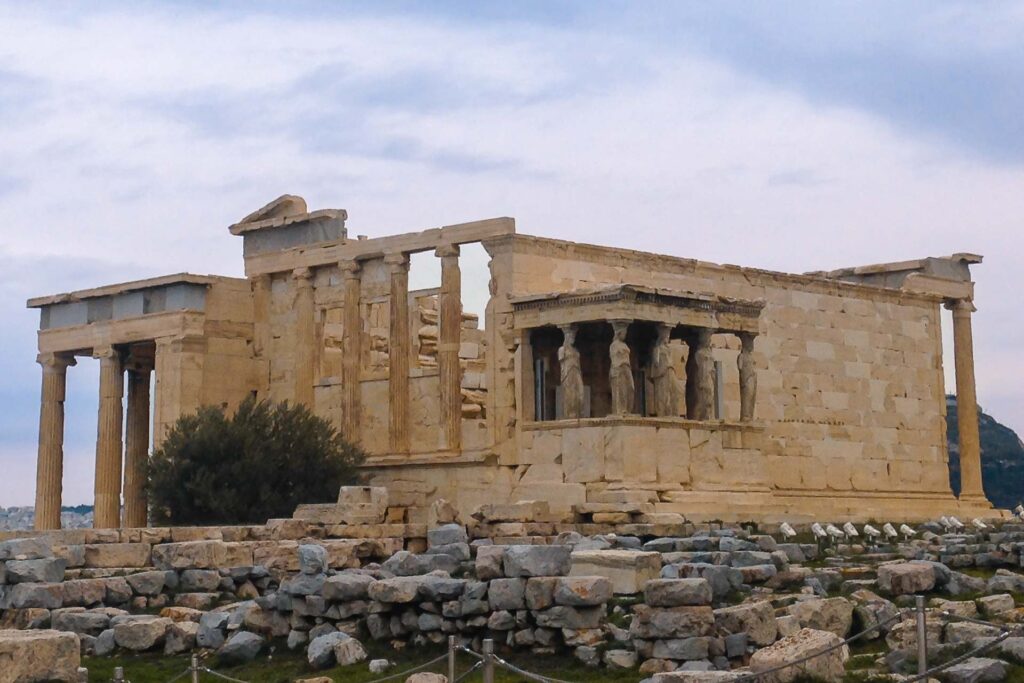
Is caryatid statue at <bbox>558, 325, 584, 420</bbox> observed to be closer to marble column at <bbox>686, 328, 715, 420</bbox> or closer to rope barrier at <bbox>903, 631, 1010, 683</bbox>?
marble column at <bbox>686, 328, 715, 420</bbox>

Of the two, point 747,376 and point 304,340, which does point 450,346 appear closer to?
point 304,340

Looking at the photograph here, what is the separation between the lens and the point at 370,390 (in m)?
30.3

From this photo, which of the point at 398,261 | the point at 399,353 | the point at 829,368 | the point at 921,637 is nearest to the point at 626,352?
the point at 399,353

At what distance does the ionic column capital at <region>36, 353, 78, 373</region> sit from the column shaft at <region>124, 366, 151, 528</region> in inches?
43.4

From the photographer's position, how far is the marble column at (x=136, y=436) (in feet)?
107

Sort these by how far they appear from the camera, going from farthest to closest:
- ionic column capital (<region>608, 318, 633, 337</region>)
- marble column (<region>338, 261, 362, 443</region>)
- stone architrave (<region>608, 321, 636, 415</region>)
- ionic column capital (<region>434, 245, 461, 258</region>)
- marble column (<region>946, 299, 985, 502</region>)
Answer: marble column (<region>946, 299, 985, 502</region>), marble column (<region>338, 261, 362, 443</region>), ionic column capital (<region>434, 245, 461, 258</region>), ionic column capital (<region>608, 318, 633, 337</region>), stone architrave (<region>608, 321, 636, 415</region>)

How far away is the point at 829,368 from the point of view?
3256 cm

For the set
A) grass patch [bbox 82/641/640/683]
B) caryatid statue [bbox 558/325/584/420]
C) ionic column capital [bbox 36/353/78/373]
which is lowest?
grass patch [bbox 82/641/640/683]

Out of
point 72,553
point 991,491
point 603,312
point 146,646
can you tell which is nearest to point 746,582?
point 146,646

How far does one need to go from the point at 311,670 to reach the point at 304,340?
16.5m

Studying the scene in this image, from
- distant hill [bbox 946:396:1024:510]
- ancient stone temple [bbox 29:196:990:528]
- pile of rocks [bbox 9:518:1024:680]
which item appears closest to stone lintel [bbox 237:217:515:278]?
ancient stone temple [bbox 29:196:990:528]

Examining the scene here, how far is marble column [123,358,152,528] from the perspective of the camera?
107 feet

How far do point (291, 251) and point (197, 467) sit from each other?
532cm

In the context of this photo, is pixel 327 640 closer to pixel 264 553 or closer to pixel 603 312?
pixel 264 553
